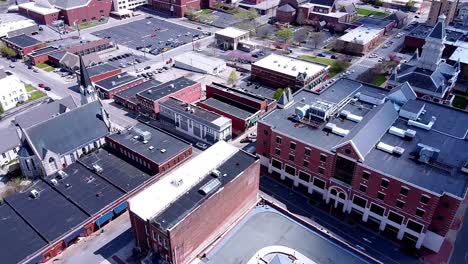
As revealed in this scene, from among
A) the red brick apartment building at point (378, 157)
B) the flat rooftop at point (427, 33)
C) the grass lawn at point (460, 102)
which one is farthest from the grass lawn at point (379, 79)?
the red brick apartment building at point (378, 157)

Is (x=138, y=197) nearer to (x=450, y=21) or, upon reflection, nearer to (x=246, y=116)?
(x=246, y=116)

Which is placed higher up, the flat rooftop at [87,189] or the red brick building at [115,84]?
the red brick building at [115,84]

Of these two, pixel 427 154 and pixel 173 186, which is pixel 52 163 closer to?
pixel 173 186

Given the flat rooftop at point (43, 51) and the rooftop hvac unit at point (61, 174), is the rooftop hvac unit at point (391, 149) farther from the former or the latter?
the flat rooftop at point (43, 51)

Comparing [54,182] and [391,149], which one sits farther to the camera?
[54,182]

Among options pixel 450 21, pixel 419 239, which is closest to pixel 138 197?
pixel 419 239

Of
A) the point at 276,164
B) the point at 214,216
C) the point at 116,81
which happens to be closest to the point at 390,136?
the point at 276,164
